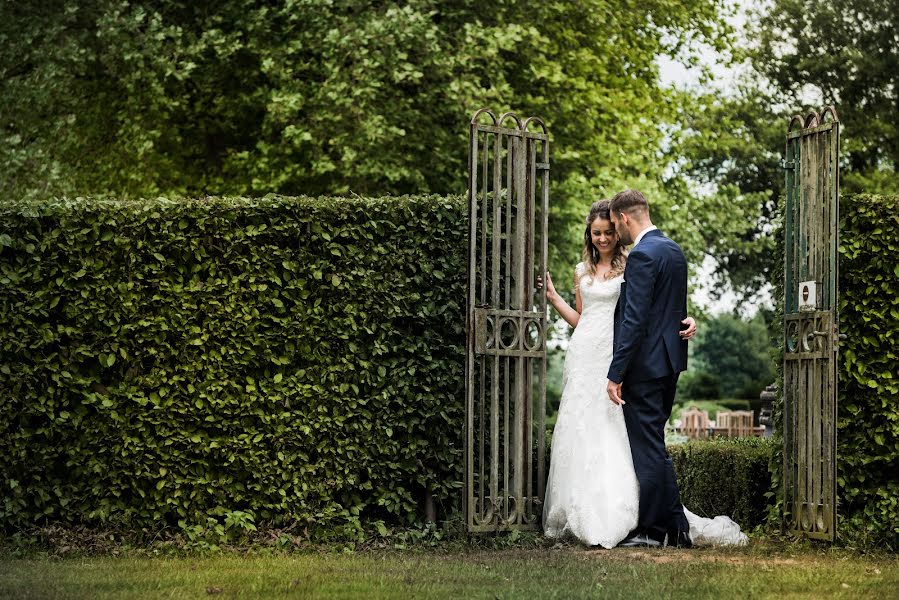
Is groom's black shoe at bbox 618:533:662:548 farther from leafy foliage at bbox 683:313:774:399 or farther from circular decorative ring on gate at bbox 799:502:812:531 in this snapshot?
leafy foliage at bbox 683:313:774:399

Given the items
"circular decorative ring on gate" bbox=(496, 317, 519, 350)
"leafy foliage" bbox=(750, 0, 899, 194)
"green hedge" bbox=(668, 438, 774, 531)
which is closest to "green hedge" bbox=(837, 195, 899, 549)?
"green hedge" bbox=(668, 438, 774, 531)

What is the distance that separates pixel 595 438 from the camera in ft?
24.9

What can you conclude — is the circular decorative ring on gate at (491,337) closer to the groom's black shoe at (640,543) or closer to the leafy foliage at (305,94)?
the groom's black shoe at (640,543)

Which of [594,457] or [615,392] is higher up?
[615,392]

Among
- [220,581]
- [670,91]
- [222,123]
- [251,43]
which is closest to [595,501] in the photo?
[220,581]

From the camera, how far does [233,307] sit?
772 cm

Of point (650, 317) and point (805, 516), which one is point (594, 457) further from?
point (805, 516)

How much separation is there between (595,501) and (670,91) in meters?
14.7

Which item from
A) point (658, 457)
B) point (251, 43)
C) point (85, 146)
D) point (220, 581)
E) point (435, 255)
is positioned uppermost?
point (251, 43)

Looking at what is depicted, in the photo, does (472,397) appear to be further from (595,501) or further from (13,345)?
(13,345)

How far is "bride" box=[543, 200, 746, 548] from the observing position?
24.3ft

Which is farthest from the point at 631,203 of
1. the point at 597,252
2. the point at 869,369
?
the point at 869,369

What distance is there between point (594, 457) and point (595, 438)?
0.14m

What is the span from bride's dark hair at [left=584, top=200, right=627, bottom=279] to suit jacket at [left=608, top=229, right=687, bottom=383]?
1.75 feet
